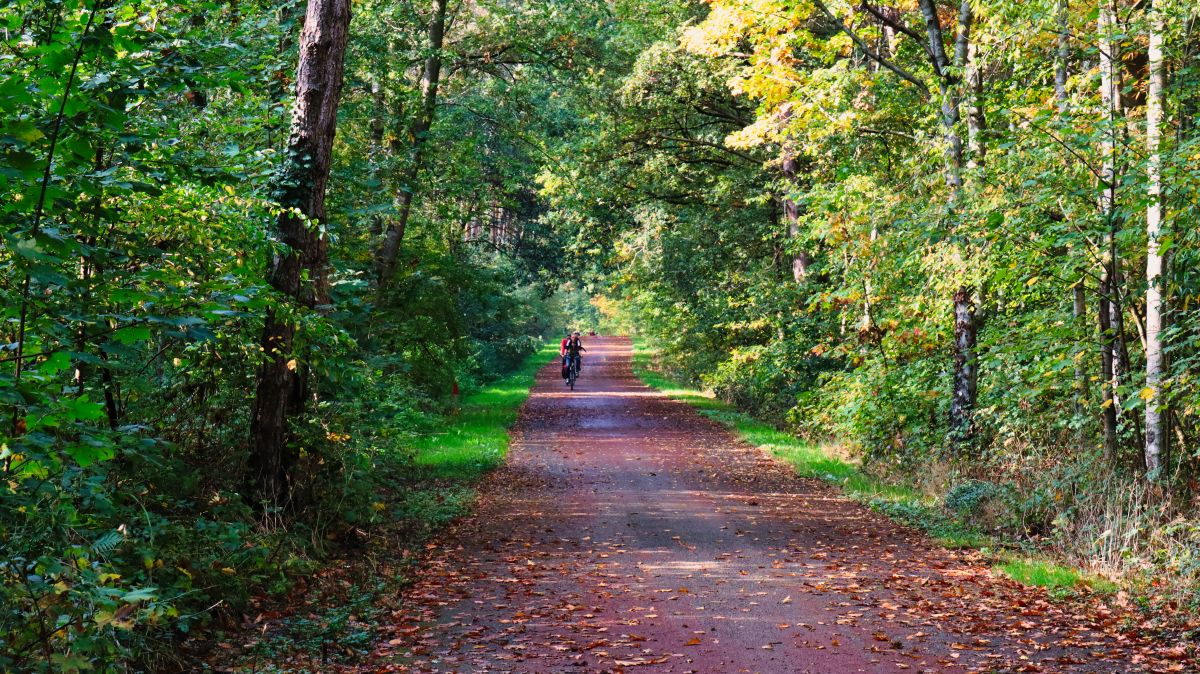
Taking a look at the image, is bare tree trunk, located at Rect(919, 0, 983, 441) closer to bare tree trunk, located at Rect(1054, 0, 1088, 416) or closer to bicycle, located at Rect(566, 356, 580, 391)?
bare tree trunk, located at Rect(1054, 0, 1088, 416)

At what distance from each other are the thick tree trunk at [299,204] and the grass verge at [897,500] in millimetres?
6496

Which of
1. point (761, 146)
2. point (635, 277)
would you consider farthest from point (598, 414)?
point (761, 146)

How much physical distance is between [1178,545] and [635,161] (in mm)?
16886

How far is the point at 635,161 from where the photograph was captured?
22906 millimetres

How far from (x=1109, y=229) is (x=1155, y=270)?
0.55 metres

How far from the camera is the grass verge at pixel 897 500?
25.7ft

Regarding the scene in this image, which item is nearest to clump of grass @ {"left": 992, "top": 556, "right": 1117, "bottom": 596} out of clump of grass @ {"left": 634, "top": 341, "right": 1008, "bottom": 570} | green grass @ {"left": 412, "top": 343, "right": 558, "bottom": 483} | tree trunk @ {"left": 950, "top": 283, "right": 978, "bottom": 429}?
clump of grass @ {"left": 634, "top": 341, "right": 1008, "bottom": 570}

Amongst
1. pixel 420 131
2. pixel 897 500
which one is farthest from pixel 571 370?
Result: pixel 897 500

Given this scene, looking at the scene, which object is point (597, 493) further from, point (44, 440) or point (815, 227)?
point (44, 440)

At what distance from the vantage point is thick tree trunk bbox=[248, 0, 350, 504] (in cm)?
840

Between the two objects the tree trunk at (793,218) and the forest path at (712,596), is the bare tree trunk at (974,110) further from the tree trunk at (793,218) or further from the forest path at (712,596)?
the tree trunk at (793,218)

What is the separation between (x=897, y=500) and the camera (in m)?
11.9

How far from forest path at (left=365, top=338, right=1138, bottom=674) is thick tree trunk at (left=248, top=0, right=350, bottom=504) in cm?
182

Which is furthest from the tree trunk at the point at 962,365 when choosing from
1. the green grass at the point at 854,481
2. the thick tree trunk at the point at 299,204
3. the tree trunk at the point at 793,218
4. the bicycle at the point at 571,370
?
the bicycle at the point at 571,370
